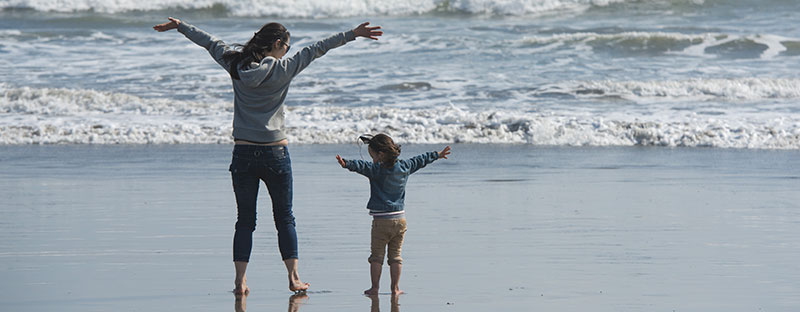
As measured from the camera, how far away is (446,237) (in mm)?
6000

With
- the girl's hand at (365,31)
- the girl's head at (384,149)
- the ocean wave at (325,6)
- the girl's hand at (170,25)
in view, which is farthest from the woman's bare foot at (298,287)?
the ocean wave at (325,6)

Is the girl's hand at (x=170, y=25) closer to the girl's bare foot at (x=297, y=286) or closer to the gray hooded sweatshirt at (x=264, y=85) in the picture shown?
the gray hooded sweatshirt at (x=264, y=85)

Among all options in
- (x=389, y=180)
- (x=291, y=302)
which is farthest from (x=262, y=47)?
(x=291, y=302)

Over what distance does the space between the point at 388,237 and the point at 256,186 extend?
2.17 ft

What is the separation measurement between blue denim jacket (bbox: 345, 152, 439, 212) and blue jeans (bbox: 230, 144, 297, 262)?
1.22ft

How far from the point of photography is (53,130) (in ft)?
44.8

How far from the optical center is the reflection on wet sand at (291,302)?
4.18 metres

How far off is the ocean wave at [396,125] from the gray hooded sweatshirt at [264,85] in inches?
333

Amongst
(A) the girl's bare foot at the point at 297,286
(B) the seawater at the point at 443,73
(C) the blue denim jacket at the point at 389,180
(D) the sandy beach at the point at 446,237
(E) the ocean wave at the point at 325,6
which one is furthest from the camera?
(E) the ocean wave at the point at 325,6

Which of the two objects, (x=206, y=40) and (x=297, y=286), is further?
(x=206, y=40)

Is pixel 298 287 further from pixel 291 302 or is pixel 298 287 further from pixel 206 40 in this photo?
pixel 206 40

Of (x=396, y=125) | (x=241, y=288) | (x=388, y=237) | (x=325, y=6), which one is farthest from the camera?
(x=325, y=6)

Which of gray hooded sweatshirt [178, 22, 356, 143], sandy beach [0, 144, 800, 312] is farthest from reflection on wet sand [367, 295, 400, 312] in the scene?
gray hooded sweatshirt [178, 22, 356, 143]

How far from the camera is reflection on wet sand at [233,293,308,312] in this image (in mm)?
4176
